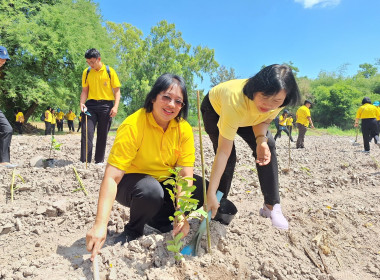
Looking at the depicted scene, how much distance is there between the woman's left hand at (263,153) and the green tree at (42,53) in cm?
1170

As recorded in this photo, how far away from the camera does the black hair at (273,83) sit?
163cm

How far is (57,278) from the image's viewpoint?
4.70ft

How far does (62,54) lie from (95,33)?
3.39 metres

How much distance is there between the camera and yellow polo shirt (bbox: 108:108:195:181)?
1.72 meters

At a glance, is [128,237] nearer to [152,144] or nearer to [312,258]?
[152,144]

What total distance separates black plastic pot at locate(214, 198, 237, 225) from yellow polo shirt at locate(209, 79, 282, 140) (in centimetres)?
61

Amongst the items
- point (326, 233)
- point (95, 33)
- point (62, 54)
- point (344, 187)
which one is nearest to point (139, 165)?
point (326, 233)

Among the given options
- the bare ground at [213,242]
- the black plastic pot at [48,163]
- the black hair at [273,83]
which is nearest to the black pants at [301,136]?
the bare ground at [213,242]

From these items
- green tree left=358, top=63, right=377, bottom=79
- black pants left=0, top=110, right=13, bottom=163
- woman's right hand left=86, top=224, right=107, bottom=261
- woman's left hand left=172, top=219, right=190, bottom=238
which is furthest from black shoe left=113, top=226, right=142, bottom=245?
green tree left=358, top=63, right=377, bottom=79

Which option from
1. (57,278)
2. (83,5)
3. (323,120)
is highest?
(83,5)

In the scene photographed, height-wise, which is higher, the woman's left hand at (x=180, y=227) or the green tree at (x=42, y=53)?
the green tree at (x=42, y=53)

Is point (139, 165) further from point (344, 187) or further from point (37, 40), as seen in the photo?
point (37, 40)

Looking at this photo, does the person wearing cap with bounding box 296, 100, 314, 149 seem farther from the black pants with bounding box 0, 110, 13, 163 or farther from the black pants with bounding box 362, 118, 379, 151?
the black pants with bounding box 0, 110, 13, 163

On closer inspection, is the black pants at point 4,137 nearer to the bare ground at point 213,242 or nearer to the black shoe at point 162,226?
the bare ground at point 213,242
